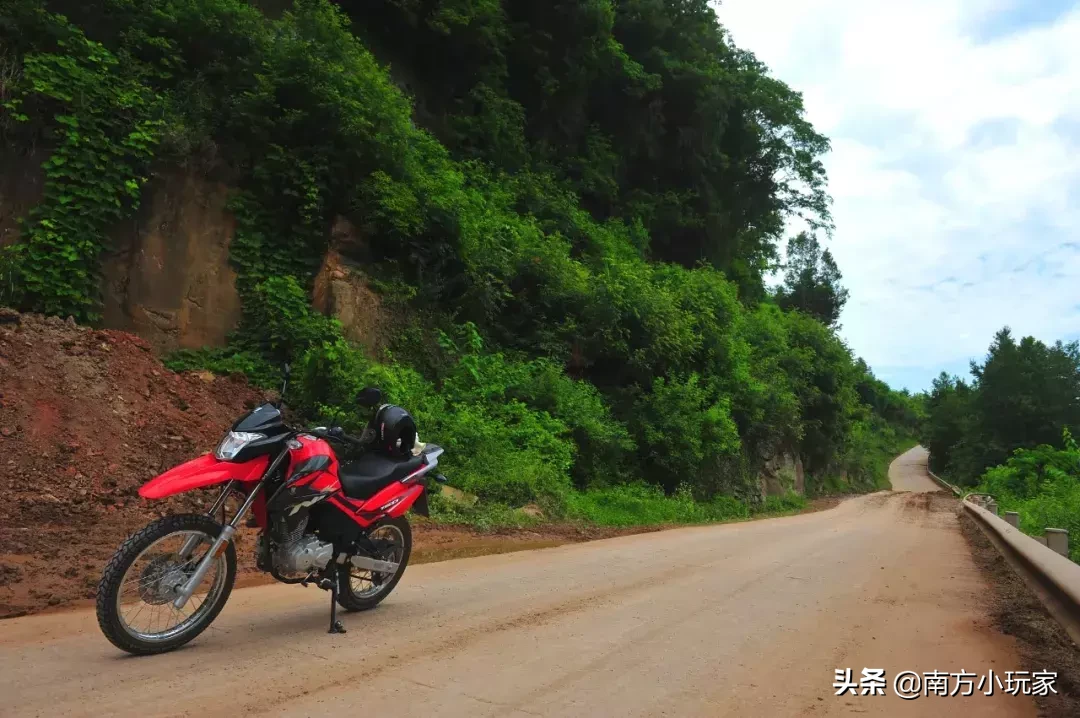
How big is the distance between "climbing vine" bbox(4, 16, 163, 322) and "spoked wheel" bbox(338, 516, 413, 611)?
741 cm

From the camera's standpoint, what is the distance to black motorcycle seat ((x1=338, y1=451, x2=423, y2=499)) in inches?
179

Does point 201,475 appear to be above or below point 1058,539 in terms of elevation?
above

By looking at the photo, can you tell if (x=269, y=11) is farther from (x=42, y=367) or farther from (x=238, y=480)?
(x=238, y=480)

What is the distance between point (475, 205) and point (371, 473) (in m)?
13.0

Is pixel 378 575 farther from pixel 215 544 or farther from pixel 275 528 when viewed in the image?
pixel 215 544

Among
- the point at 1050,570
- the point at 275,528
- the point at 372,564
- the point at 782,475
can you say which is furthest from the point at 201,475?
the point at 782,475

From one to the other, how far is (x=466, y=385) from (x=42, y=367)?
697 centimetres

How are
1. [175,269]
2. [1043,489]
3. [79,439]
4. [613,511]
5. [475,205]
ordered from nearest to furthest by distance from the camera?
[79,439] → [175,269] → [613,511] → [475,205] → [1043,489]

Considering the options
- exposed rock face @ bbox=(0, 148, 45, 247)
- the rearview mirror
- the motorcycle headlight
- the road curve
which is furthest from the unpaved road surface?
the road curve

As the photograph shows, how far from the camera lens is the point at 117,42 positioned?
1137 centimetres

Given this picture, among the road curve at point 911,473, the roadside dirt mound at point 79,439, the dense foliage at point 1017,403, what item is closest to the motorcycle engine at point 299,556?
the roadside dirt mound at point 79,439

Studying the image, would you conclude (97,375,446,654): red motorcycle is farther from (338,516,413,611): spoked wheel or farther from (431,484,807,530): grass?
(431,484,807,530): grass

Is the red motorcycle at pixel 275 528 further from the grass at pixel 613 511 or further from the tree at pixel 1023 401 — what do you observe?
the tree at pixel 1023 401

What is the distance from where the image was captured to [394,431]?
190 inches
